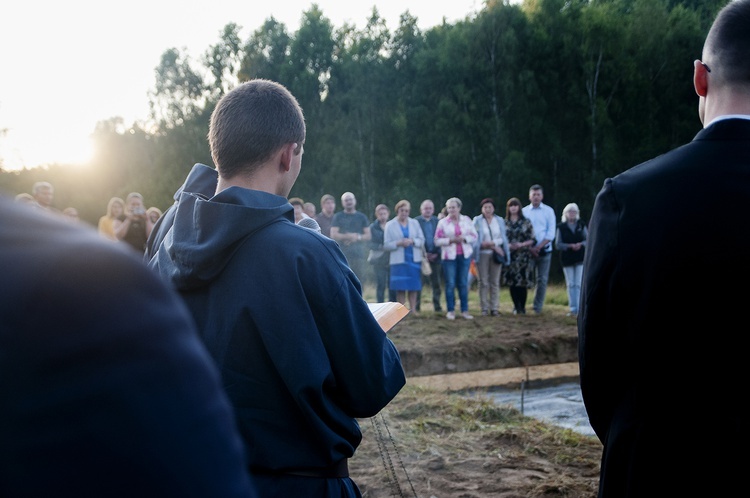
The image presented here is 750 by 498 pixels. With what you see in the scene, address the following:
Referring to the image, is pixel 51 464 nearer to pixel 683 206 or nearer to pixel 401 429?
pixel 683 206

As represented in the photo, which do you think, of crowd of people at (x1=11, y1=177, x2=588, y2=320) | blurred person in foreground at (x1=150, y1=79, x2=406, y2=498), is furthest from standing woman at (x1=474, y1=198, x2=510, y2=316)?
blurred person in foreground at (x1=150, y1=79, x2=406, y2=498)

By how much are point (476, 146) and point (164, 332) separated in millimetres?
31431

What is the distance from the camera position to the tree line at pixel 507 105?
101 feet

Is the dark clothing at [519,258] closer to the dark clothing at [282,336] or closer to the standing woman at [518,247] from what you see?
the standing woman at [518,247]

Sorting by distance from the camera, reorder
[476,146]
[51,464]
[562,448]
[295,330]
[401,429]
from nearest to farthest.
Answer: [51,464], [295,330], [562,448], [401,429], [476,146]

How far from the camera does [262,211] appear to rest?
2.10 m

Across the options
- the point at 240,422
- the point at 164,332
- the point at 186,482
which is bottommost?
the point at 240,422

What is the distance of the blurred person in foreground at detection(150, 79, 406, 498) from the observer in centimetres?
201

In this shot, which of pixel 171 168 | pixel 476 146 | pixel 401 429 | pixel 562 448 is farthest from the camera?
pixel 171 168

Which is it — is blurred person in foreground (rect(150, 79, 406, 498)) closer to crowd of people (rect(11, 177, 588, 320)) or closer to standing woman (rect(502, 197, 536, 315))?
crowd of people (rect(11, 177, 588, 320))

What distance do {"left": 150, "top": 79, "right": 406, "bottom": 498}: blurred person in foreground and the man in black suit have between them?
62cm

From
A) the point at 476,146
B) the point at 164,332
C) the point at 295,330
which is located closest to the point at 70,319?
the point at 164,332

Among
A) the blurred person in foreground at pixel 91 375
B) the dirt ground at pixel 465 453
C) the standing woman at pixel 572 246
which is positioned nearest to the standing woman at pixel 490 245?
the standing woman at pixel 572 246

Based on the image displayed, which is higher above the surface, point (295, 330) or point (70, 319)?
point (70, 319)
